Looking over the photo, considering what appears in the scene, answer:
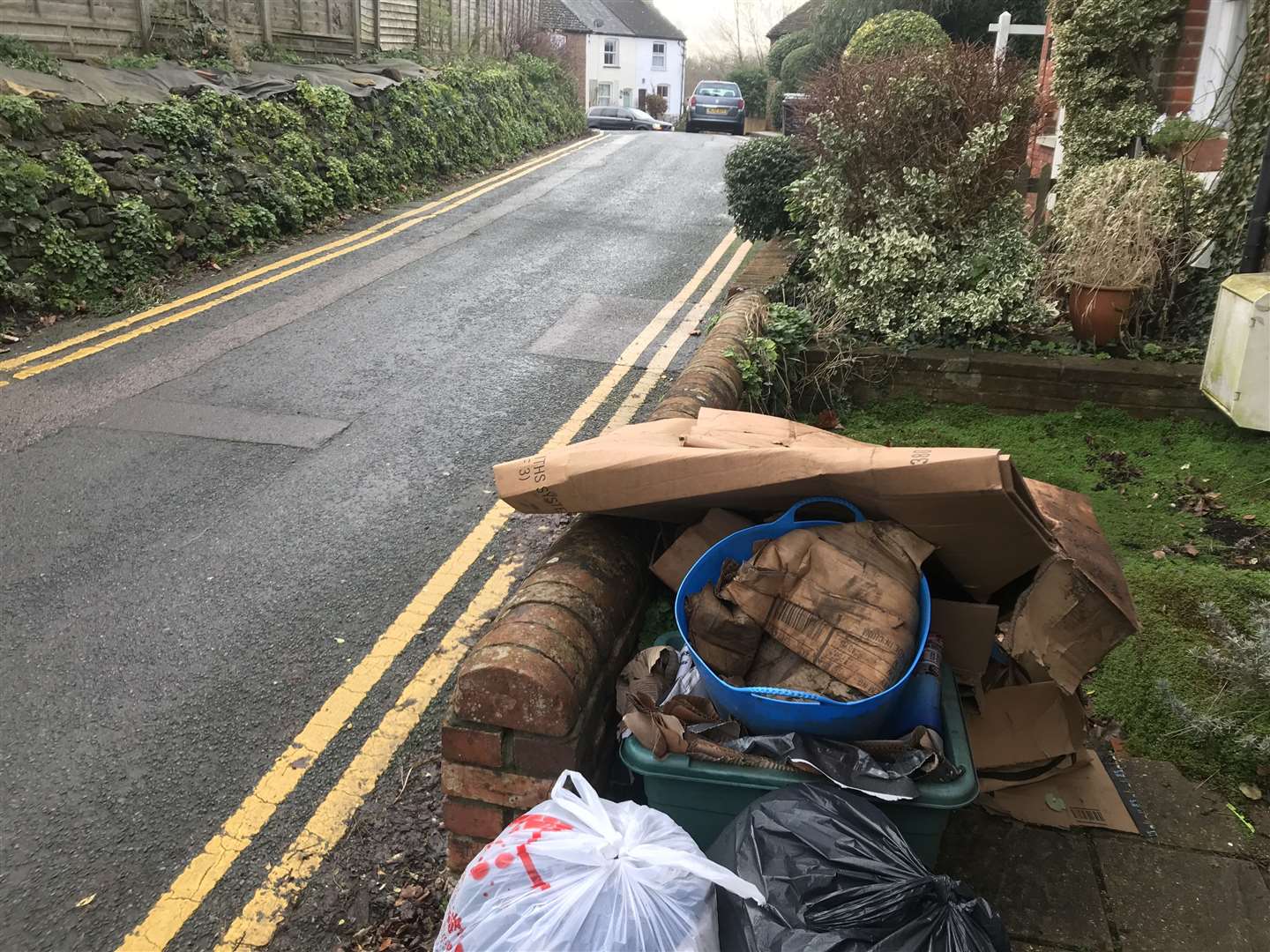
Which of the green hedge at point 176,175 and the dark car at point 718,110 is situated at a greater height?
the dark car at point 718,110

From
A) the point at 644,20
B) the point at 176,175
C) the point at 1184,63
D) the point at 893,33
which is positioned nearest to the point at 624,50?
the point at 644,20

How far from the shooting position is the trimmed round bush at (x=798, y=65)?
82.2 ft

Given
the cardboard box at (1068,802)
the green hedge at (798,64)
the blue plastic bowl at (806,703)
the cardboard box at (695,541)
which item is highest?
the green hedge at (798,64)

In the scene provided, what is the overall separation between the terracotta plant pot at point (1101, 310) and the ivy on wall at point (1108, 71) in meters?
2.89

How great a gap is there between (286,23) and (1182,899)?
1606cm

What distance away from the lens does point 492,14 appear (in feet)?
74.5

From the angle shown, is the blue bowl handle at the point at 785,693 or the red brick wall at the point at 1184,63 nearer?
the blue bowl handle at the point at 785,693

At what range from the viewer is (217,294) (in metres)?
8.98

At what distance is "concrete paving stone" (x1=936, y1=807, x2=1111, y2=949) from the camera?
2.59m

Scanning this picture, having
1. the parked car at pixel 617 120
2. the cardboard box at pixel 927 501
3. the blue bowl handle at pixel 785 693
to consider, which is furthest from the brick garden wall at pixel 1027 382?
the parked car at pixel 617 120

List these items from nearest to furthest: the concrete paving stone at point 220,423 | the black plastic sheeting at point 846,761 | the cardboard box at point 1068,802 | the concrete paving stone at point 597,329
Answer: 1. the black plastic sheeting at point 846,761
2. the cardboard box at point 1068,802
3. the concrete paving stone at point 220,423
4. the concrete paving stone at point 597,329

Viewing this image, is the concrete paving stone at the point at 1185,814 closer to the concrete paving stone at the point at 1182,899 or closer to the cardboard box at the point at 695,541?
the concrete paving stone at the point at 1182,899

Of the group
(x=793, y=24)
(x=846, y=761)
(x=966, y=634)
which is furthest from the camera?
(x=793, y=24)

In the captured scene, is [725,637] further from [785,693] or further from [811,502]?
[811,502]
